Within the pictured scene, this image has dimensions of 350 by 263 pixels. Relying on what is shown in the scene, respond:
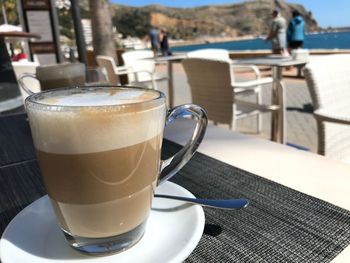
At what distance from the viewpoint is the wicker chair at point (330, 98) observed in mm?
1502

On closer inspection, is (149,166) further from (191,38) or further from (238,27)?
(238,27)

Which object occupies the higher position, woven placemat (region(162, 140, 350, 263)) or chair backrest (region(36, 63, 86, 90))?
chair backrest (region(36, 63, 86, 90))

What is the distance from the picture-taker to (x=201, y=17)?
74625 millimetres

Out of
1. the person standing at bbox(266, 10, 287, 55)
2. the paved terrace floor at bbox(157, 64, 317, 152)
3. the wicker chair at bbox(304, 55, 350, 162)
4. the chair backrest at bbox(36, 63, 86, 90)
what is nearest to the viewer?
the chair backrest at bbox(36, 63, 86, 90)

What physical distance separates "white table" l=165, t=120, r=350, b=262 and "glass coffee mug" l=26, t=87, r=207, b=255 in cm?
24

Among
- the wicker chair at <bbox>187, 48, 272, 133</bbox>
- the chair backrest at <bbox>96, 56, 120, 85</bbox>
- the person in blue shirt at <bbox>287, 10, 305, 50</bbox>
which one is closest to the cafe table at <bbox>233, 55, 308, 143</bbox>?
the wicker chair at <bbox>187, 48, 272, 133</bbox>

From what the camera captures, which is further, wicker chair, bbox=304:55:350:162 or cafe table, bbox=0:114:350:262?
wicker chair, bbox=304:55:350:162

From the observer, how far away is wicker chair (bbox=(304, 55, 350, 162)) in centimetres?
150

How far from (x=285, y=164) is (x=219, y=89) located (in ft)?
7.05

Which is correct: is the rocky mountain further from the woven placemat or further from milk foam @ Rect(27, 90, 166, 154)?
milk foam @ Rect(27, 90, 166, 154)

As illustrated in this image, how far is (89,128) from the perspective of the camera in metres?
0.38

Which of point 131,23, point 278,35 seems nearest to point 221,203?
point 278,35

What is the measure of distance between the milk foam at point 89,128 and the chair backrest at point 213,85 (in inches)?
88.8

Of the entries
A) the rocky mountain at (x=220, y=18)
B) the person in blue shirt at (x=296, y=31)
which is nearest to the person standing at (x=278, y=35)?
the person in blue shirt at (x=296, y=31)
